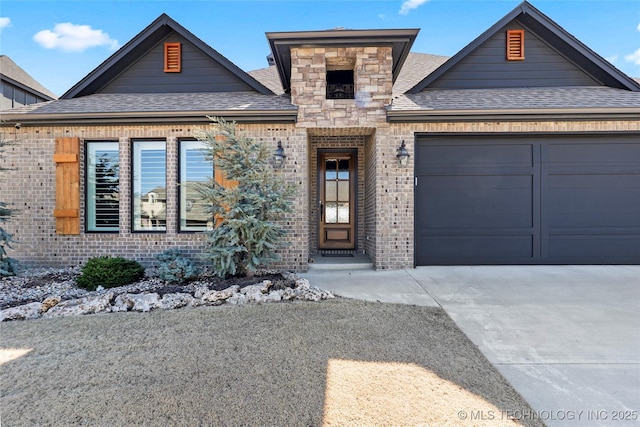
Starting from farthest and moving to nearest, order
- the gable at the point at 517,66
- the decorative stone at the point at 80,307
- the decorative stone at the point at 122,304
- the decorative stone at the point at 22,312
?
the gable at the point at 517,66 → the decorative stone at the point at 122,304 → the decorative stone at the point at 80,307 → the decorative stone at the point at 22,312

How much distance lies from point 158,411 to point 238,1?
24.5ft

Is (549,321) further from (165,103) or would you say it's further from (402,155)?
(165,103)

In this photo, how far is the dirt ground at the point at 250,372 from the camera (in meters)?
1.78

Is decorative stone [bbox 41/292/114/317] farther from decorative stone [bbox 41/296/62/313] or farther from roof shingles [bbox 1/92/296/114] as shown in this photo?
roof shingles [bbox 1/92/296/114]

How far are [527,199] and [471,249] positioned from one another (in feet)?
4.65

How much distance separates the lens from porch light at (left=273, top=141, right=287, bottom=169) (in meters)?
5.48

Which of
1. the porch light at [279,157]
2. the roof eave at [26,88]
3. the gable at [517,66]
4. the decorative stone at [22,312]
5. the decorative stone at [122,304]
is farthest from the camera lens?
the roof eave at [26,88]

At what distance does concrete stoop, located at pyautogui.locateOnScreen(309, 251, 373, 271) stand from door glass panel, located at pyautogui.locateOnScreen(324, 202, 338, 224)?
104 cm

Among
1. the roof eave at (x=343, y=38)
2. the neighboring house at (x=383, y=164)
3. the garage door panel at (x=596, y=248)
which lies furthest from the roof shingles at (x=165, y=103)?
the garage door panel at (x=596, y=248)

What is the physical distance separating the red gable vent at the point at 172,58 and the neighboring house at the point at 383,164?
94 cm

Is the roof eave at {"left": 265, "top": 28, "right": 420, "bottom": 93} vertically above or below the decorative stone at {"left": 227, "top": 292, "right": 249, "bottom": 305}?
above

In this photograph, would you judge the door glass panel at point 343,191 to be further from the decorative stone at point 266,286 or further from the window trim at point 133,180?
the window trim at point 133,180

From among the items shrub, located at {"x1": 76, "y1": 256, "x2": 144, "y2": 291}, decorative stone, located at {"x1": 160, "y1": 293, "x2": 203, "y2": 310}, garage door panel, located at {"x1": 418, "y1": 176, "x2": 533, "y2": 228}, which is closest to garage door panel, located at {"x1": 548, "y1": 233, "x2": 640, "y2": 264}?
garage door panel, located at {"x1": 418, "y1": 176, "x2": 533, "y2": 228}

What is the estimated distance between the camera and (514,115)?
18.0 ft
